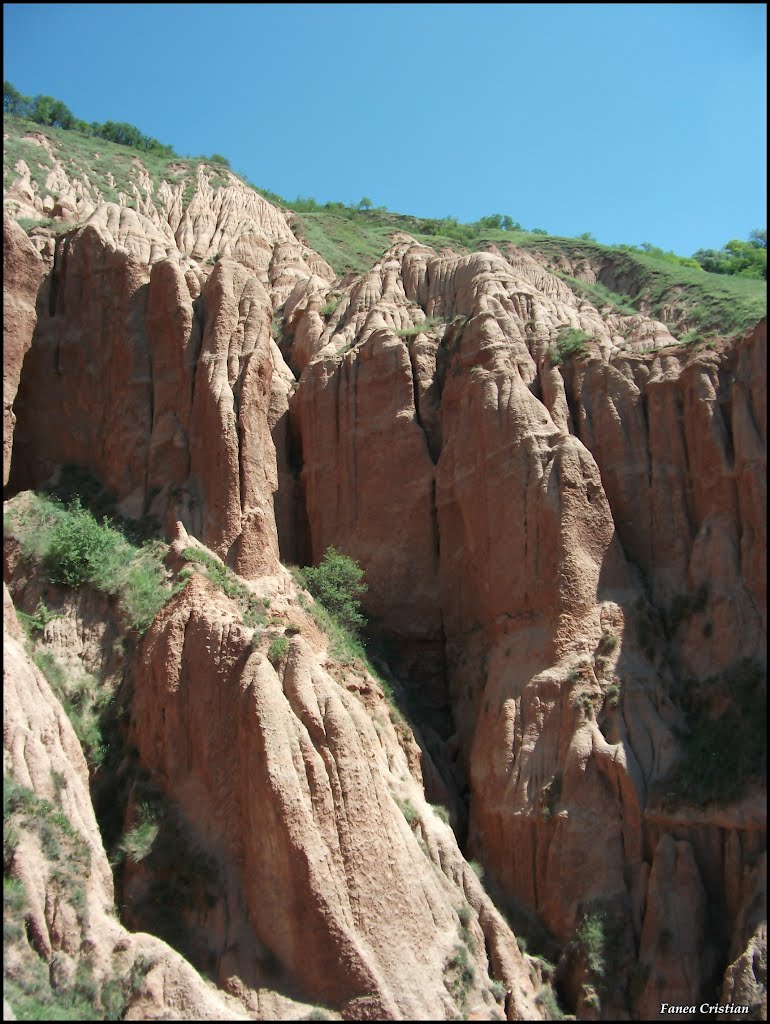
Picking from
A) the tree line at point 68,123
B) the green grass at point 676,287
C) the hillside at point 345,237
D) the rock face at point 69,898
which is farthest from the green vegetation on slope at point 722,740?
the tree line at point 68,123

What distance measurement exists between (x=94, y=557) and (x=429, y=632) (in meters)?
9.11

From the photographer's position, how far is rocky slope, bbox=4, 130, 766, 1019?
61.9 feet

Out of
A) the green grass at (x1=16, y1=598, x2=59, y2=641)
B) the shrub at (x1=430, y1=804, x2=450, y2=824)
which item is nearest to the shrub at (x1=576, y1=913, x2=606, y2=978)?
the shrub at (x1=430, y1=804, x2=450, y2=824)

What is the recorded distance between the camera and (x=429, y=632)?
26734 mm

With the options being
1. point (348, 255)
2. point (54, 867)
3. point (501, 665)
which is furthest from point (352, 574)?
point (348, 255)

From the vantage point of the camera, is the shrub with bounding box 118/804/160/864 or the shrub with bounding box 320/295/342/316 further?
the shrub with bounding box 320/295/342/316

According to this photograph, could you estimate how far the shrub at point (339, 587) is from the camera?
25.4 metres

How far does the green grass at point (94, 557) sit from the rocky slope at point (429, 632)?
2.08 ft

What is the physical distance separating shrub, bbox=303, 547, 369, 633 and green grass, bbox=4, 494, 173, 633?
415cm

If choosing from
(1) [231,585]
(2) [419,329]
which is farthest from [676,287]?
(1) [231,585]

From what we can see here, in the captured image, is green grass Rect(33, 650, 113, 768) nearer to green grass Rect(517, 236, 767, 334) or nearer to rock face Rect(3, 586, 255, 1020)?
rock face Rect(3, 586, 255, 1020)

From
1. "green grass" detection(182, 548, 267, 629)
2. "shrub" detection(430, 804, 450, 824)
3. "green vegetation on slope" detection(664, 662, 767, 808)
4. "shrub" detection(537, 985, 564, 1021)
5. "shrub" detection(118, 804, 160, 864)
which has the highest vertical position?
"green grass" detection(182, 548, 267, 629)

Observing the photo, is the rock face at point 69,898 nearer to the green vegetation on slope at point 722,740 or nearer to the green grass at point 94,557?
the green grass at point 94,557

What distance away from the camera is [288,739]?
64.8 ft
